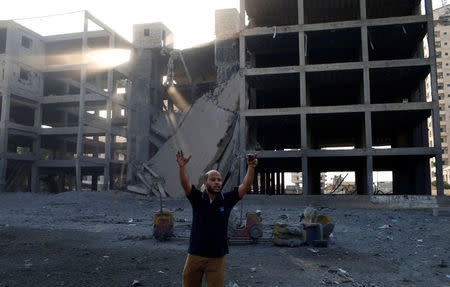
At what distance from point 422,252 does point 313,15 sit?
21.7m

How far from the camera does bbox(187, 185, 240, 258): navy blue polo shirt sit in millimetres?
3176

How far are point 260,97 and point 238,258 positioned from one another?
21.8 m

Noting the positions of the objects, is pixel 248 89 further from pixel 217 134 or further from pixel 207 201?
pixel 207 201

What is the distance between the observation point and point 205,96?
82.1 feet

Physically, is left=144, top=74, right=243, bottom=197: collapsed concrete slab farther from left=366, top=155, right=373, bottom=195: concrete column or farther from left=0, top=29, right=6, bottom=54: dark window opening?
left=0, top=29, right=6, bottom=54: dark window opening

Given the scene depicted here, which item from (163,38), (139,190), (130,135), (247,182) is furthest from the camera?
(163,38)

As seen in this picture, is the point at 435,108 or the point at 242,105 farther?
the point at 242,105

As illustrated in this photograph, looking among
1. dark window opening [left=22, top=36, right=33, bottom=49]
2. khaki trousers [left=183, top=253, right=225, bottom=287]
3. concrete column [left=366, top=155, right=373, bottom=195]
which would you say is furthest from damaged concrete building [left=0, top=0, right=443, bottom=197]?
khaki trousers [left=183, top=253, right=225, bottom=287]

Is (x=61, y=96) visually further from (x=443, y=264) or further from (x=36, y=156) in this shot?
(x=443, y=264)

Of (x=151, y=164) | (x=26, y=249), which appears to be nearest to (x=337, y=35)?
(x=151, y=164)

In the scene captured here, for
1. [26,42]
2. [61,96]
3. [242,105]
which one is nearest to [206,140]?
[242,105]

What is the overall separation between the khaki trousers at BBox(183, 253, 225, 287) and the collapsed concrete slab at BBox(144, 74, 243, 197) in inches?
724

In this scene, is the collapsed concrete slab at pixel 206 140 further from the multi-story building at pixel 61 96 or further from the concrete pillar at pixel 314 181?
the concrete pillar at pixel 314 181

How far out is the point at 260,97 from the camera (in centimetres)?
2773
